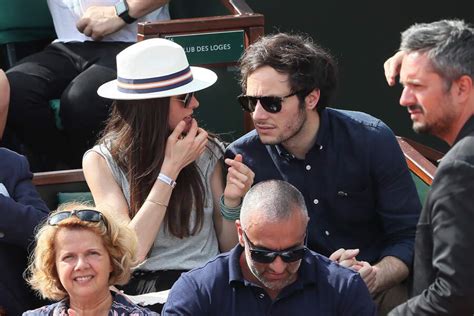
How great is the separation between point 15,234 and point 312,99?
4.17ft

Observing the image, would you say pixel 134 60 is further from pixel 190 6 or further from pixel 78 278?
pixel 190 6

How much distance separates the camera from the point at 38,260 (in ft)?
11.0

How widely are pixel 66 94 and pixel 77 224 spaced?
159 centimetres

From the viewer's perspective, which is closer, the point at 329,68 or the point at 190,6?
the point at 329,68

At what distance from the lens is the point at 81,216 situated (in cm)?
331

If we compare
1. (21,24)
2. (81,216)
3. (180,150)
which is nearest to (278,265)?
(81,216)

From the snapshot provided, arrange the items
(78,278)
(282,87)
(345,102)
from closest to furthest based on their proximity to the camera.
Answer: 1. (78,278)
2. (282,87)
3. (345,102)

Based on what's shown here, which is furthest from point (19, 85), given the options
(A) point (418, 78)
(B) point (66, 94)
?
(A) point (418, 78)

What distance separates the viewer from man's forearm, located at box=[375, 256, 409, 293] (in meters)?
3.72

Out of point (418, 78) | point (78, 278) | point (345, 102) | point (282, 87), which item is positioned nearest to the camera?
point (418, 78)

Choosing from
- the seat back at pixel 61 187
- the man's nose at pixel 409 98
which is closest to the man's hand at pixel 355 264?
the man's nose at pixel 409 98

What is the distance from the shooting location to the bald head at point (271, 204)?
3.05 m

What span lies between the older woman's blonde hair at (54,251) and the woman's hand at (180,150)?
1.60 feet

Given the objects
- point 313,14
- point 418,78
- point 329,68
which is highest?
point 418,78
